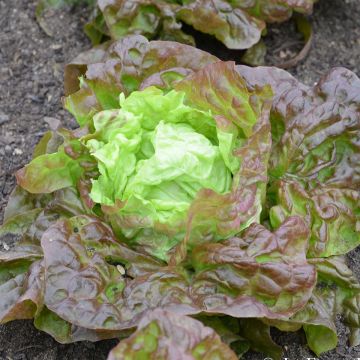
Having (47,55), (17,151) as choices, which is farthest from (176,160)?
(47,55)

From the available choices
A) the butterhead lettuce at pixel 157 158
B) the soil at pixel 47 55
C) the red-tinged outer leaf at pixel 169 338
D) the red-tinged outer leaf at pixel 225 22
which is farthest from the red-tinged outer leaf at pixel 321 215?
the red-tinged outer leaf at pixel 225 22

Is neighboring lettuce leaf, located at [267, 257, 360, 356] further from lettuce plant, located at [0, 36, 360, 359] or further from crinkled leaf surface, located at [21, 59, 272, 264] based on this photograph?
crinkled leaf surface, located at [21, 59, 272, 264]

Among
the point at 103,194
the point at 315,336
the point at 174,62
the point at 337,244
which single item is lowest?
the point at 315,336

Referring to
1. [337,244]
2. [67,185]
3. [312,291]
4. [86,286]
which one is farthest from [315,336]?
[67,185]

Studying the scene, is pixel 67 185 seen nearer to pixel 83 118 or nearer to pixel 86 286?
pixel 83 118

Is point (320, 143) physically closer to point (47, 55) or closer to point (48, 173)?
point (48, 173)

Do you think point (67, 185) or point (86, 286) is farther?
point (67, 185)

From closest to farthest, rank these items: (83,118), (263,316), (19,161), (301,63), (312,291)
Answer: (263,316) < (312,291) < (83,118) < (19,161) < (301,63)
